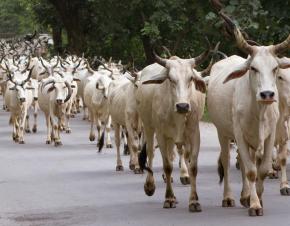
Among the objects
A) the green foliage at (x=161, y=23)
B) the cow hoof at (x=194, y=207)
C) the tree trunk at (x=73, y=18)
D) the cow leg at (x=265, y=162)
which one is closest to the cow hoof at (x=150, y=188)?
the cow hoof at (x=194, y=207)

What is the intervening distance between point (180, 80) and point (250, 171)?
1.53 m

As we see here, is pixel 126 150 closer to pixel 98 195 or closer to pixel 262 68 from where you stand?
pixel 98 195

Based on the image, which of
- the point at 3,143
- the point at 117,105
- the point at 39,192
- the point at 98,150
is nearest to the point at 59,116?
the point at 3,143

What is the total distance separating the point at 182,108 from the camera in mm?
13086

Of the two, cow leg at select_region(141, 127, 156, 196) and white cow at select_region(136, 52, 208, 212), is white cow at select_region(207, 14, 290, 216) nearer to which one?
white cow at select_region(136, 52, 208, 212)

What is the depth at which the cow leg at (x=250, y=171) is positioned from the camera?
12523 millimetres

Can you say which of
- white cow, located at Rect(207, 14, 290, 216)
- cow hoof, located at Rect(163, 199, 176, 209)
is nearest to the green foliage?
white cow, located at Rect(207, 14, 290, 216)

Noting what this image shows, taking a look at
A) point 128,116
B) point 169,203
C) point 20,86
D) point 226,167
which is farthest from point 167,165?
point 20,86

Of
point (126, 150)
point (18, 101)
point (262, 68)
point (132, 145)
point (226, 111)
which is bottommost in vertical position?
point (126, 150)

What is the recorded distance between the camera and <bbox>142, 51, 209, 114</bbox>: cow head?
13.2 m

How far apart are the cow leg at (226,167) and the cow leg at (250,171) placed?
0.98 m

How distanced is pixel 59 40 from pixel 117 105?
4237cm

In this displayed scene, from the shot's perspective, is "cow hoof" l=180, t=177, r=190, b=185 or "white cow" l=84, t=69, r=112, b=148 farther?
"white cow" l=84, t=69, r=112, b=148

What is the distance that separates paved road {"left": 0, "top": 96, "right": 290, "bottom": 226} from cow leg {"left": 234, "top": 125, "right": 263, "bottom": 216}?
0.39 feet
